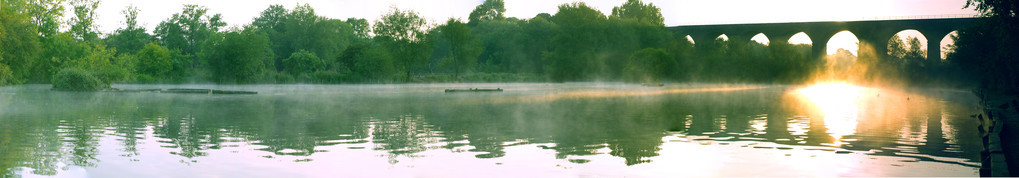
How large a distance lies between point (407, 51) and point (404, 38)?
170cm

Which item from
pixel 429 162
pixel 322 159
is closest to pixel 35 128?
pixel 322 159

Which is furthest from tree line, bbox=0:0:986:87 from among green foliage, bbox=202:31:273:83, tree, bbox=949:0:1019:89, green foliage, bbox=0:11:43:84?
tree, bbox=949:0:1019:89

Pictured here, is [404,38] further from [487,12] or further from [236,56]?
[487,12]

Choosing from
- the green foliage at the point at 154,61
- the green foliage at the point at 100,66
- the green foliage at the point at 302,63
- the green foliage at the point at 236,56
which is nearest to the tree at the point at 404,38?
the green foliage at the point at 302,63

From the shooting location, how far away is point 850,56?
173250mm

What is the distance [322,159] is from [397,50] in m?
72.4

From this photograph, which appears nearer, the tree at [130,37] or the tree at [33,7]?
the tree at [33,7]

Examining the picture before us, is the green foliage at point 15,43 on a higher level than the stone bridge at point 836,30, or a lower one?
lower

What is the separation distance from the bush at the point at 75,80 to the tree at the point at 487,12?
88.5m

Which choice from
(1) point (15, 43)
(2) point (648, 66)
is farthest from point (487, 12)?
(1) point (15, 43)

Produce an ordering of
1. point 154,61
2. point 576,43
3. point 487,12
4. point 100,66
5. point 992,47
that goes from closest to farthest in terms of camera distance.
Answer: point 992,47
point 100,66
point 154,61
point 576,43
point 487,12

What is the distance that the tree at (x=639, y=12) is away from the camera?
113 m

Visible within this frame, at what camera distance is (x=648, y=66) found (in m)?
81.8

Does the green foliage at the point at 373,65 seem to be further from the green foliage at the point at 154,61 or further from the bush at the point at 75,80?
the bush at the point at 75,80
